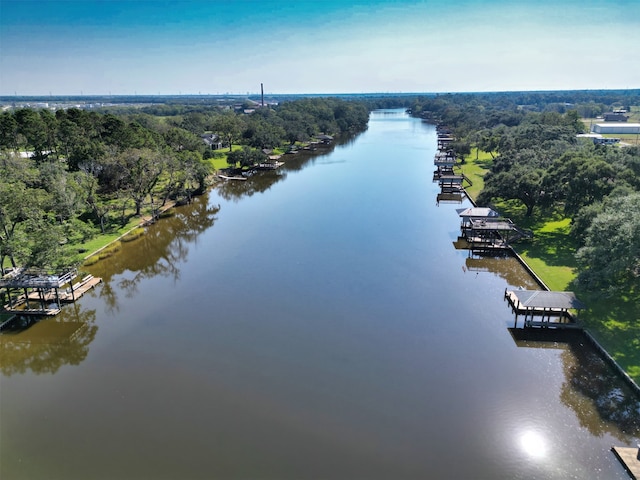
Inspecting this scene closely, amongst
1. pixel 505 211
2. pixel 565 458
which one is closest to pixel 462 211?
pixel 505 211

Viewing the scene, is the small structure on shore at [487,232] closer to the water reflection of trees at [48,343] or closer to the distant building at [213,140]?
the water reflection of trees at [48,343]

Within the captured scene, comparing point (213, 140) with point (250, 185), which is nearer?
point (250, 185)

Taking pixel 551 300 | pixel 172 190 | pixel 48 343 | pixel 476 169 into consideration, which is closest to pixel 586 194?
pixel 551 300

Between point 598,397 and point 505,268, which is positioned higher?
point 505,268

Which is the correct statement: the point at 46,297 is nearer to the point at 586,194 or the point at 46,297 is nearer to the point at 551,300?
the point at 551,300

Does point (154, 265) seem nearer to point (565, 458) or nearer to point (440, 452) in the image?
point (440, 452)

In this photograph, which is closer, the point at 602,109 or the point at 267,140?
the point at 267,140

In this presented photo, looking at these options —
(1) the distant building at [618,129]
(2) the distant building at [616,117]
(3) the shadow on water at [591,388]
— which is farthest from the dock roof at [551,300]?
(2) the distant building at [616,117]
